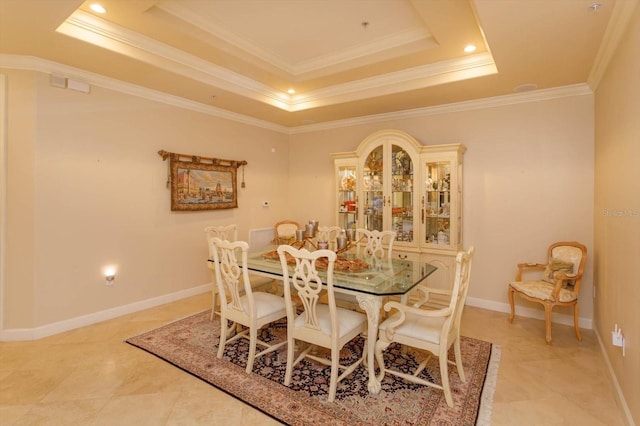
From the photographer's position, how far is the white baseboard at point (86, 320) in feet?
9.99

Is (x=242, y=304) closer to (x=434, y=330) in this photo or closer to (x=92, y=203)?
(x=434, y=330)

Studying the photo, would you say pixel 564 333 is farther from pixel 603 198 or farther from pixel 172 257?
pixel 172 257

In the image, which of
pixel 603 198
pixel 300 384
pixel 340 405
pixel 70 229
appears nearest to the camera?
pixel 340 405

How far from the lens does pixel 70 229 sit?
327 cm

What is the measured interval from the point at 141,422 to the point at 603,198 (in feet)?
13.3

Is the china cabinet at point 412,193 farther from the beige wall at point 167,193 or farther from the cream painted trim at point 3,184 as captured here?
the cream painted trim at point 3,184

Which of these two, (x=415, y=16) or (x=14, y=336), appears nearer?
(x=415, y=16)

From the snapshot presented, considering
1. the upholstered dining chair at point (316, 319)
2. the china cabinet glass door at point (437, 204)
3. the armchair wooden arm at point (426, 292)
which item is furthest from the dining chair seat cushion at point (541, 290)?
the upholstered dining chair at point (316, 319)

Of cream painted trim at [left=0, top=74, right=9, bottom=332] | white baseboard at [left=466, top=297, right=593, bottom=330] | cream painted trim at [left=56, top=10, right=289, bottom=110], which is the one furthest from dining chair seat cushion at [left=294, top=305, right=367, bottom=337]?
cream painted trim at [left=0, top=74, right=9, bottom=332]

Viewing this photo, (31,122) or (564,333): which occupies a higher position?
(31,122)

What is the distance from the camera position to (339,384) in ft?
7.75

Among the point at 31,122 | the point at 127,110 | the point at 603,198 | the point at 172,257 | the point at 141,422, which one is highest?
the point at 127,110

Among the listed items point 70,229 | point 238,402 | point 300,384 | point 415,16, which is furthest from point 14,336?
point 415,16

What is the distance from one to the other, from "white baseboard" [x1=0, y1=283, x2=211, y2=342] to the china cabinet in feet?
8.68
